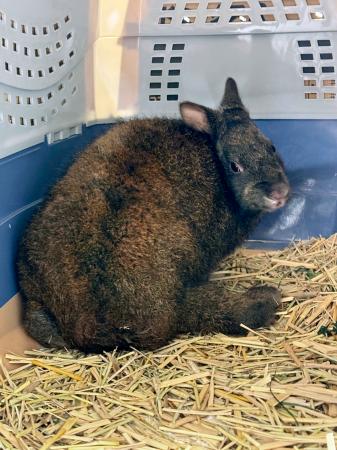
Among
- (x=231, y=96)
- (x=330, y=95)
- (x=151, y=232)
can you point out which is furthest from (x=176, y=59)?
(x=151, y=232)

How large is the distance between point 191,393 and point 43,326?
3.14 feet

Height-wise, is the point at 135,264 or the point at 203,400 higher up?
the point at 135,264

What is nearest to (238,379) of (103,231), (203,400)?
(203,400)

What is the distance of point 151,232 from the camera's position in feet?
10.6

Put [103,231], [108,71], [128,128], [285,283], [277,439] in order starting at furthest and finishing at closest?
[108,71]
[285,283]
[128,128]
[103,231]
[277,439]

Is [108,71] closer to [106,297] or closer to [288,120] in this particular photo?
[288,120]

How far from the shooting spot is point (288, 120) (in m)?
4.14

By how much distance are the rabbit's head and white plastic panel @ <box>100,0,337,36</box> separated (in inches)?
27.6

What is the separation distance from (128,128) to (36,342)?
141 cm

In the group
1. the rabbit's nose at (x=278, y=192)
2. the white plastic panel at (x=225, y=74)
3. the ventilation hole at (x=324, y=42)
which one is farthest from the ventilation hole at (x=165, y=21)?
the rabbit's nose at (x=278, y=192)

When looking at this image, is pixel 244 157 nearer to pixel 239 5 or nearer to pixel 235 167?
pixel 235 167

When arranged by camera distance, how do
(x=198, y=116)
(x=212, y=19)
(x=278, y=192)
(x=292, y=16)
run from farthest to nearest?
(x=212, y=19) < (x=292, y=16) < (x=198, y=116) < (x=278, y=192)

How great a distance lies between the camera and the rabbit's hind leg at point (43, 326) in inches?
130

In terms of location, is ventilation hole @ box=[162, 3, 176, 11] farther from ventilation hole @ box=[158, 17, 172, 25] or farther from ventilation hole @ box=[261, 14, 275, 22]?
ventilation hole @ box=[261, 14, 275, 22]
